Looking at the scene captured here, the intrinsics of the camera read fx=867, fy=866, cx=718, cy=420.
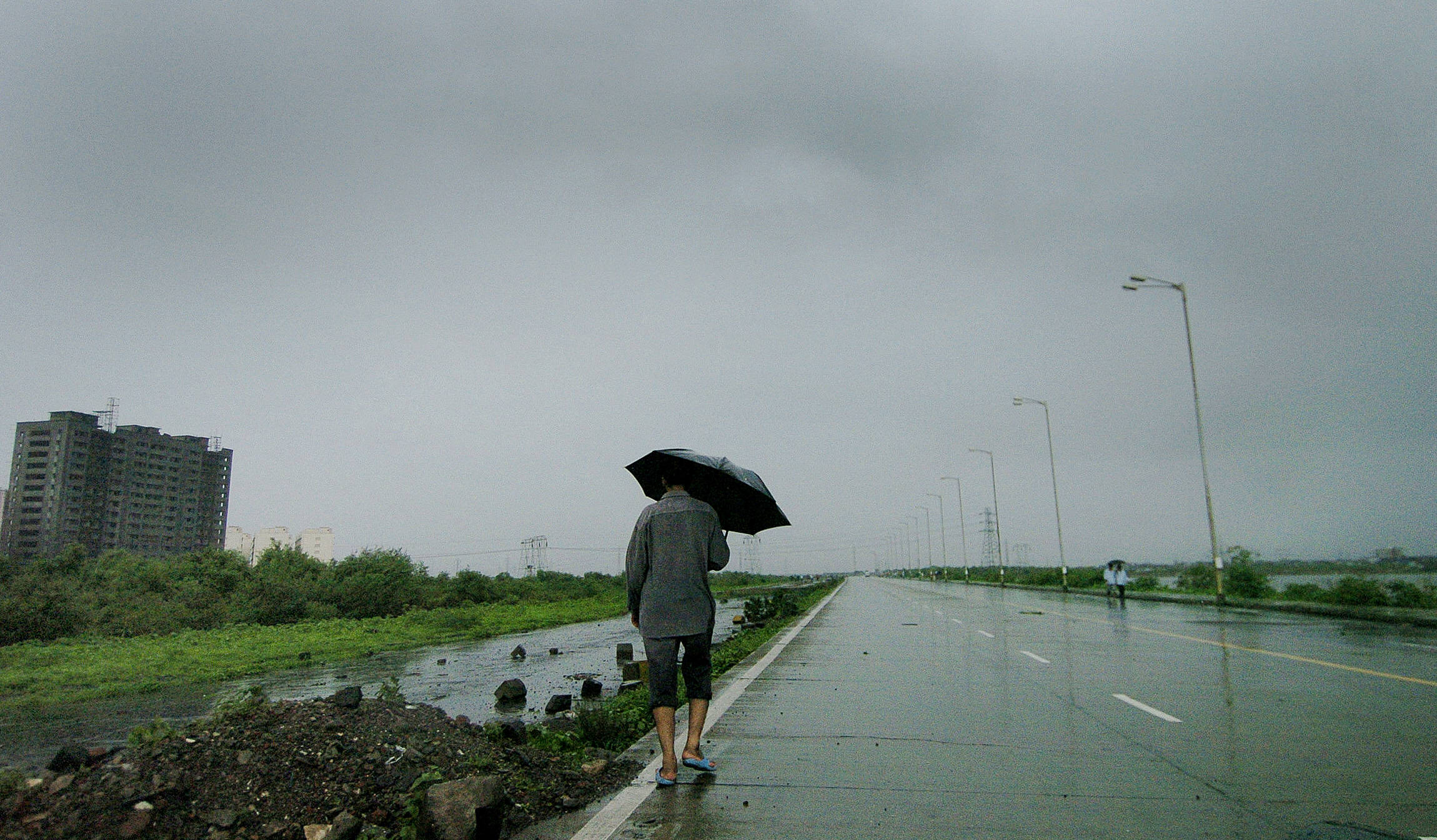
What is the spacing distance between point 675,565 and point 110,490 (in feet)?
481

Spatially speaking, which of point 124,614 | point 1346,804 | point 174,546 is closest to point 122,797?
point 1346,804

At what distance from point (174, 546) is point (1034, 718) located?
156 metres

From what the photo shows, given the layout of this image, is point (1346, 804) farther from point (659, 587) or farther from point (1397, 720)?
point (659, 587)

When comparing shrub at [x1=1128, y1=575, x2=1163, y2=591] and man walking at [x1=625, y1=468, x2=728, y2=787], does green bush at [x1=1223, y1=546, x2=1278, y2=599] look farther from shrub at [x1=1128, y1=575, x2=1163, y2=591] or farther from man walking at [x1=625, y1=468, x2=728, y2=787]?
man walking at [x1=625, y1=468, x2=728, y2=787]

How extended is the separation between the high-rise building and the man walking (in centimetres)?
12405

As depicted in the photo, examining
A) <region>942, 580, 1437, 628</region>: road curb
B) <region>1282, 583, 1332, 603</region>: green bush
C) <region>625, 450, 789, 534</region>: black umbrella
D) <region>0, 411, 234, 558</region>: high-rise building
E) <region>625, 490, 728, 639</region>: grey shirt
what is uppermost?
<region>0, 411, 234, 558</region>: high-rise building

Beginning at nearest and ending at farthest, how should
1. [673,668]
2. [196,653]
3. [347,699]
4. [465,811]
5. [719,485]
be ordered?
1. [465,811]
2. [673,668]
3. [719,485]
4. [347,699]
5. [196,653]

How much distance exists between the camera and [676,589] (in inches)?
234

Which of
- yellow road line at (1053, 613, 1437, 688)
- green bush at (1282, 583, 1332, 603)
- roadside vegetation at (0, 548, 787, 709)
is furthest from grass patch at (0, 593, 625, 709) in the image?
green bush at (1282, 583, 1332, 603)

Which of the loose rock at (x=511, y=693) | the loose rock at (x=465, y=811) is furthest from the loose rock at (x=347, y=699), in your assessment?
the loose rock at (x=511, y=693)

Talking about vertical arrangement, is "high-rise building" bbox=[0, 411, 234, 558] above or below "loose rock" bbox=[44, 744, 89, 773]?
above

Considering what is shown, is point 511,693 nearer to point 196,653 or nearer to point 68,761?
point 68,761

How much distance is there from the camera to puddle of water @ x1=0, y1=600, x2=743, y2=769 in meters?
14.1

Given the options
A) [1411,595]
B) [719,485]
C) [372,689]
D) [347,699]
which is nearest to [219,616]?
[372,689]
